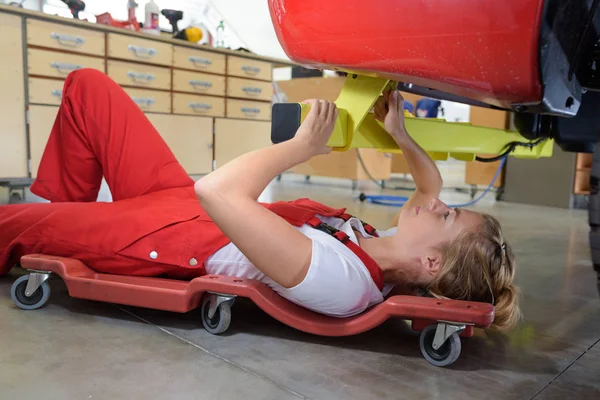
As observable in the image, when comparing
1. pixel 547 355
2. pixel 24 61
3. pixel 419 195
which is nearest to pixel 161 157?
pixel 419 195

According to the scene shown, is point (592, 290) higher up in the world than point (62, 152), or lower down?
lower down

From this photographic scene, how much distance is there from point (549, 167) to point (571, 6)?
125 inches

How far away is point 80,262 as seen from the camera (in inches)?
43.3

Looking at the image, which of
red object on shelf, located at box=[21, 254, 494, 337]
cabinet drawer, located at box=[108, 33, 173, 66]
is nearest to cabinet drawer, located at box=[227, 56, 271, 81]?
cabinet drawer, located at box=[108, 33, 173, 66]

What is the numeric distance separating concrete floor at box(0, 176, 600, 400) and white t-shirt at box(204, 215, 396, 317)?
81 mm

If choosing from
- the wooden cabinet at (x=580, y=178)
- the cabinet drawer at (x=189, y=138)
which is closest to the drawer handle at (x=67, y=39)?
the cabinet drawer at (x=189, y=138)

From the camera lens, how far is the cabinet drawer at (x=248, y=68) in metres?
3.53

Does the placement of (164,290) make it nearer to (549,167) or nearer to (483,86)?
(483,86)

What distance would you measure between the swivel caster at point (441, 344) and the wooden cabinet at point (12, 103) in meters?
2.34

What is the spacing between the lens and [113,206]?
1.18 meters

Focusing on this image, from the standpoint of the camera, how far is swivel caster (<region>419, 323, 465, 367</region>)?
889mm

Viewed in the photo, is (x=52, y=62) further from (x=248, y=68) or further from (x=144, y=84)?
(x=248, y=68)

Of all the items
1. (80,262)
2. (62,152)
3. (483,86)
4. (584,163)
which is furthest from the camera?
(584,163)

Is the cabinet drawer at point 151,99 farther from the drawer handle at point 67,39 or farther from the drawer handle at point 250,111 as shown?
the drawer handle at point 250,111
